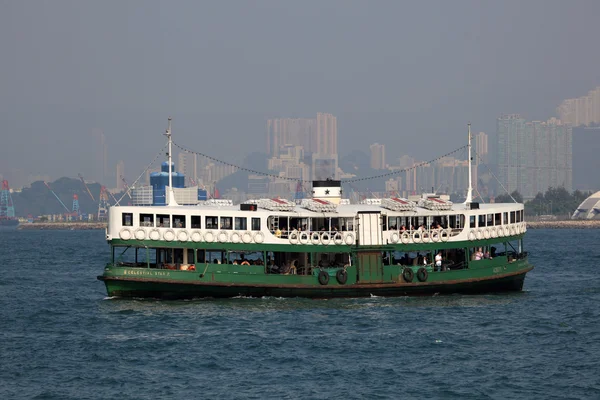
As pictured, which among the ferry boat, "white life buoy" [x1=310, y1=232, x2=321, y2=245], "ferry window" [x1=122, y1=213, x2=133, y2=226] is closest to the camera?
the ferry boat

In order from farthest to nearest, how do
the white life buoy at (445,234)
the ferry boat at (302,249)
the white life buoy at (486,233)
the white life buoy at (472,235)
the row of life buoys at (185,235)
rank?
the white life buoy at (486,233), the white life buoy at (472,235), the white life buoy at (445,234), the row of life buoys at (185,235), the ferry boat at (302,249)

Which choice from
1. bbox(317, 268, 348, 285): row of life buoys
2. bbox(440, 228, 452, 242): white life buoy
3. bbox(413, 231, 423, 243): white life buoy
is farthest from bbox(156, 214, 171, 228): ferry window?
bbox(440, 228, 452, 242): white life buoy

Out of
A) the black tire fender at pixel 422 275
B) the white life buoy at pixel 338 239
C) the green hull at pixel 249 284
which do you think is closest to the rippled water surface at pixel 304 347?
the green hull at pixel 249 284

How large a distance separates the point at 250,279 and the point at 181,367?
1128cm

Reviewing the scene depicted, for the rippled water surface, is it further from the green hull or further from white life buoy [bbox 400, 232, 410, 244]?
white life buoy [bbox 400, 232, 410, 244]

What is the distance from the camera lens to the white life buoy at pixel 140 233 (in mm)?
41938

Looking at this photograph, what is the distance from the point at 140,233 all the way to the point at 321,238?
7477 millimetres

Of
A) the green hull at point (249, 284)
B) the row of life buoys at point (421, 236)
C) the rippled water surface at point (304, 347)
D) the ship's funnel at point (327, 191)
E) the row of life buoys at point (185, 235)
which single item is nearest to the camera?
the rippled water surface at point (304, 347)

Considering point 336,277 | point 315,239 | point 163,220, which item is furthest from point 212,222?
point 336,277

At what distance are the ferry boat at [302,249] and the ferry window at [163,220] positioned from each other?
0.04 metres

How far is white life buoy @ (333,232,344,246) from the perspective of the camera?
42.6 meters

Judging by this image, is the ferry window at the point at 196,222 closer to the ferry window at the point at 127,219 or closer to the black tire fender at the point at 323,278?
the ferry window at the point at 127,219

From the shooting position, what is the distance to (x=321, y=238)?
42562 mm

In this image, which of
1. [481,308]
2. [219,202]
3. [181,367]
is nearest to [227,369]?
[181,367]
